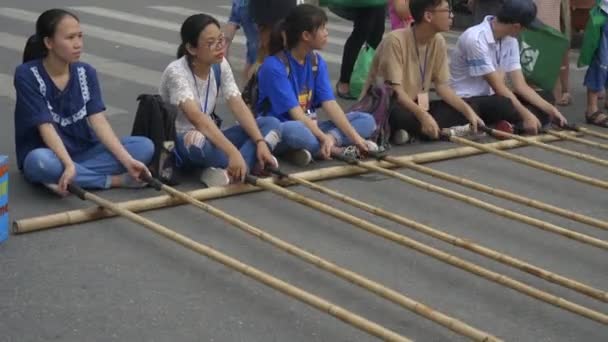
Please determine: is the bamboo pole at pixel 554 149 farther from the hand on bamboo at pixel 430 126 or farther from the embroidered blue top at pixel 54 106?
the embroidered blue top at pixel 54 106

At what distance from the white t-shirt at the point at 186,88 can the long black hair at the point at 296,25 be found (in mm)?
420

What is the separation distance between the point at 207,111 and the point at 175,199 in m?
0.74

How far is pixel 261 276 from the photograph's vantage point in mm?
3576

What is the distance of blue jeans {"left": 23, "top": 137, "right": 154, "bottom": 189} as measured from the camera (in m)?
4.63

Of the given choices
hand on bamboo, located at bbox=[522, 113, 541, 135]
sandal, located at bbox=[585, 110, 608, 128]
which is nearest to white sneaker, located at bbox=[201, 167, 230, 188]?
hand on bamboo, located at bbox=[522, 113, 541, 135]

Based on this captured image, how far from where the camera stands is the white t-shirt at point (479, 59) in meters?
6.33

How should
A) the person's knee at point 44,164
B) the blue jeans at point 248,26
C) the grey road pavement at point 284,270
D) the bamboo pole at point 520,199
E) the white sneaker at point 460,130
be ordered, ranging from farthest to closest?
the blue jeans at point 248,26 < the white sneaker at point 460,130 < the person's knee at point 44,164 < the bamboo pole at point 520,199 < the grey road pavement at point 284,270

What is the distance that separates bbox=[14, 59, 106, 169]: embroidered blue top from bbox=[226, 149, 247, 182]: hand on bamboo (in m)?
0.68

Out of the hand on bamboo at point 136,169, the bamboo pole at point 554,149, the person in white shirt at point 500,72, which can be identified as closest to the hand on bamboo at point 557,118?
the person in white shirt at point 500,72

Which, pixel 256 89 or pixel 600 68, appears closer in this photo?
pixel 256 89

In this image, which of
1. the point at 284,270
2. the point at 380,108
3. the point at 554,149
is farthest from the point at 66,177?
the point at 554,149

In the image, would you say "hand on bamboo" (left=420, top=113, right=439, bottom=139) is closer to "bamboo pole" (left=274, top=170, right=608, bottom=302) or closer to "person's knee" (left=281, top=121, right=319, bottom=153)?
"person's knee" (left=281, top=121, right=319, bottom=153)

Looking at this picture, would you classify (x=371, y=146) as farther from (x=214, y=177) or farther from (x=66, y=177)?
(x=66, y=177)

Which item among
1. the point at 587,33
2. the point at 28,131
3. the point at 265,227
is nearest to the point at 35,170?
the point at 28,131
